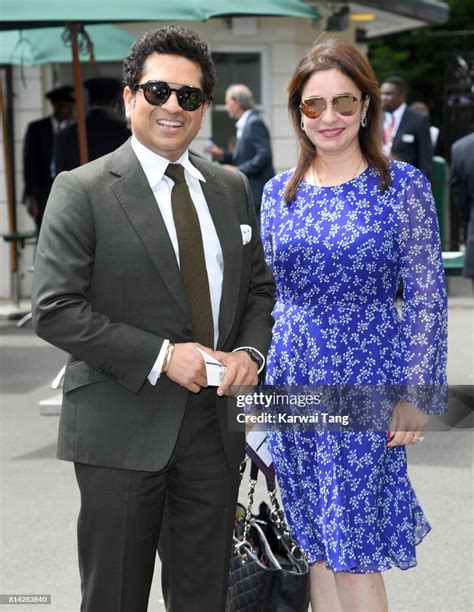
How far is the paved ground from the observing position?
17.4 ft

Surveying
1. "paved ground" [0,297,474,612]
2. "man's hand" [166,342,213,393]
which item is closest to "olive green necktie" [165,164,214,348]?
"man's hand" [166,342,213,393]

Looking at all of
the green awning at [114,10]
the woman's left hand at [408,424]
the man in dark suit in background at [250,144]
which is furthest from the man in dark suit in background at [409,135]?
the woman's left hand at [408,424]

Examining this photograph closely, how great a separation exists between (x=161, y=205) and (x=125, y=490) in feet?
2.48

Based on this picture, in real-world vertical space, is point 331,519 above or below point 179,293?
below

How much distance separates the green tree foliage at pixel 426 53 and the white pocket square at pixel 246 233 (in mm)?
30132

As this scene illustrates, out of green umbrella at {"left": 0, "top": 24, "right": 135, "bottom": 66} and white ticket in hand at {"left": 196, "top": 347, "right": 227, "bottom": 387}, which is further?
green umbrella at {"left": 0, "top": 24, "right": 135, "bottom": 66}

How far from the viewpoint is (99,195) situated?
127 inches

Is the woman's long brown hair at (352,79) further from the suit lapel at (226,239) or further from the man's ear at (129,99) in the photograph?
the man's ear at (129,99)

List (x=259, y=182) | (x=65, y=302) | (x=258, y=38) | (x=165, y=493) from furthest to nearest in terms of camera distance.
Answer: (x=258, y=38) < (x=259, y=182) < (x=165, y=493) < (x=65, y=302)

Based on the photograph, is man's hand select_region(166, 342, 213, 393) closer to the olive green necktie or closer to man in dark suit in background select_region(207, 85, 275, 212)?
the olive green necktie

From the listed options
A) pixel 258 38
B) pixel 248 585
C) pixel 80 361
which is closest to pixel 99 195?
pixel 80 361

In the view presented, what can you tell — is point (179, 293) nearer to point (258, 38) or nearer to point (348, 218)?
point (348, 218)

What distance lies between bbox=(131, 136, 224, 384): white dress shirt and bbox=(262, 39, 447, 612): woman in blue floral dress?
0.60 m

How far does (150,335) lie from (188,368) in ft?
0.45
